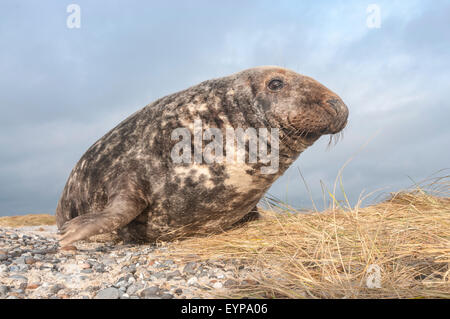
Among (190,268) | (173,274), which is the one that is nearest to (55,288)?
(173,274)

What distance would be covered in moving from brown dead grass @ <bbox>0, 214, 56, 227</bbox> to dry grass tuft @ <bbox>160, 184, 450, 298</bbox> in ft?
30.7

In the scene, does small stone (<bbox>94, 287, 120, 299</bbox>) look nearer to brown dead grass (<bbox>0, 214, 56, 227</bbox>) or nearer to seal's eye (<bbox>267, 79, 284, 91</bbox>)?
seal's eye (<bbox>267, 79, 284, 91</bbox>)

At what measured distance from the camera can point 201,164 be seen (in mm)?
4977

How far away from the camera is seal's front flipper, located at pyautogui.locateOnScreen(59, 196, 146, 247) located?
13.5 ft

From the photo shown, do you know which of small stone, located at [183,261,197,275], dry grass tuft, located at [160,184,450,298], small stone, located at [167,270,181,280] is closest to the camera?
dry grass tuft, located at [160,184,450,298]

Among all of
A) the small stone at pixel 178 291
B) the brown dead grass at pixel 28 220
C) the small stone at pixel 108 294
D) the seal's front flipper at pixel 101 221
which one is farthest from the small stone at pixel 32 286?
the brown dead grass at pixel 28 220

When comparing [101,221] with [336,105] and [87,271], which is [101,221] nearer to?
[87,271]

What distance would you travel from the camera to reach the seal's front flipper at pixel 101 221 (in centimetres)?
412

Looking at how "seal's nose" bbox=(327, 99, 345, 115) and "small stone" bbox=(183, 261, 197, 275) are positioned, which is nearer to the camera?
"small stone" bbox=(183, 261, 197, 275)

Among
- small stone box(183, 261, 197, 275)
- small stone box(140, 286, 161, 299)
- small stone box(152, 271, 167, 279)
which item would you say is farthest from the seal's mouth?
small stone box(140, 286, 161, 299)

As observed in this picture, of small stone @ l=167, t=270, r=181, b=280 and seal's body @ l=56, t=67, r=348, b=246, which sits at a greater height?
seal's body @ l=56, t=67, r=348, b=246

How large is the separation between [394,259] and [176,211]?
2687 millimetres
